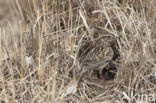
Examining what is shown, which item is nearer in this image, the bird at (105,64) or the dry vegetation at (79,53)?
Answer: the dry vegetation at (79,53)

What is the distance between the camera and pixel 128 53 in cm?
197

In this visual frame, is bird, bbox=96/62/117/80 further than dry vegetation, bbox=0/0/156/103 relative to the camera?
Yes

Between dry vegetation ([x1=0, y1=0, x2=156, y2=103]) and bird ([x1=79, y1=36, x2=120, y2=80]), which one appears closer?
dry vegetation ([x1=0, y1=0, x2=156, y2=103])

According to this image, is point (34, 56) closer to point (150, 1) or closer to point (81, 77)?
→ point (81, 77)

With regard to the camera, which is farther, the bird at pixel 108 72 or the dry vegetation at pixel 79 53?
the bird at pixel 108 72

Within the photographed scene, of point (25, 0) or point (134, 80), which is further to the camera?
point (25, 0)

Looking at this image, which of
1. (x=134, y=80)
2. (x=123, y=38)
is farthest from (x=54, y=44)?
(x=134, y=80)

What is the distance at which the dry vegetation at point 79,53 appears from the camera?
1886mm

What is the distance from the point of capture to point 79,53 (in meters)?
2.14

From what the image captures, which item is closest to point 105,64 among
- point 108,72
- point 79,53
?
point 108,72

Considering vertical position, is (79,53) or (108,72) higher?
(79,53)

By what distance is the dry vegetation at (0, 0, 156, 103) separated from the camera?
1.89 metres

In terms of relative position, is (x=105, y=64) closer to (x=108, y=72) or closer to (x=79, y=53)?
(x=108, y=72)

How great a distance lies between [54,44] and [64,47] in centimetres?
8
